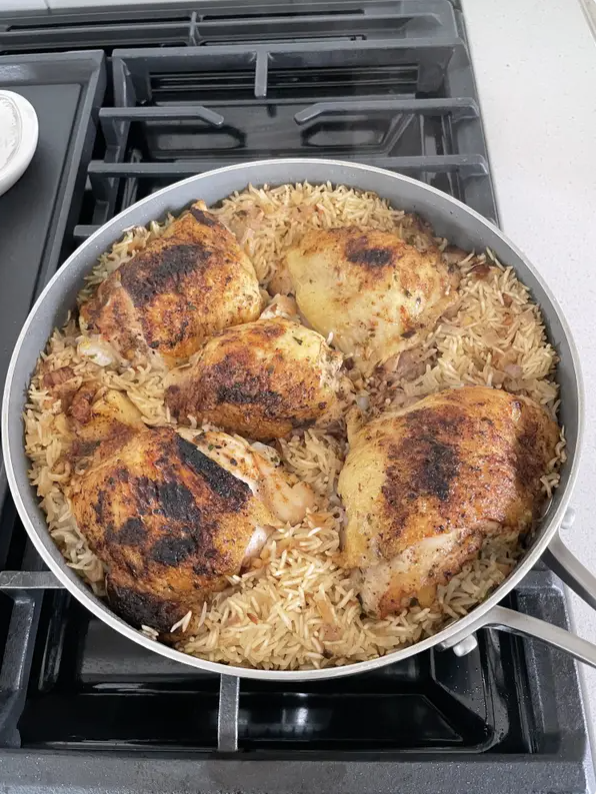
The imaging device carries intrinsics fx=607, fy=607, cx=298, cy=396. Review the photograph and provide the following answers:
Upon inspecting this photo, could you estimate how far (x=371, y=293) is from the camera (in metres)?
1.17

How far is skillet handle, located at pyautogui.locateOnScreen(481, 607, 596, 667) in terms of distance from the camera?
0.81 meters

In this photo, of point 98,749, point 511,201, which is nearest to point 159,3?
point 511,201

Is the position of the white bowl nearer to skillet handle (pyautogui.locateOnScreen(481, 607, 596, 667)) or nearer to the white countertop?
the white countertop

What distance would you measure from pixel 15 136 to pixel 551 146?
1.38 m

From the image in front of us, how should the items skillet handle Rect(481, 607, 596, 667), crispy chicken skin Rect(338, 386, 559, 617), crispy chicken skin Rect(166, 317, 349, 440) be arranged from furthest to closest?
crispy chicken skin Rect(166, 317, 349, 440) < crispy chicken skin Rect(338, 386, 559, 617) < skillet handle Rect(481, 607, 596, 667)

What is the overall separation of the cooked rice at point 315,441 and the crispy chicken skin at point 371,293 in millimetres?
52

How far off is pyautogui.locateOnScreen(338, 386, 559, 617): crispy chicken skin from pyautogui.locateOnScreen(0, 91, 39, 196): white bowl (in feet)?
3.43

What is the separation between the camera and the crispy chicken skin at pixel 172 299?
Result: 118cm

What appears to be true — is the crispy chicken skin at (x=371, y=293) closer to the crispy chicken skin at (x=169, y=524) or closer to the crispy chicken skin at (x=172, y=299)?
the crispy chicken skin at (x=172, y=299)

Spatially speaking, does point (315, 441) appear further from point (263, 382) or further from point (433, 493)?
point (433, 493)

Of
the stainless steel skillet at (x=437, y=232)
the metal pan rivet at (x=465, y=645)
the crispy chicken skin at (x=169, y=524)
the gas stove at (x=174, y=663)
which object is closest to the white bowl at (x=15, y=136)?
the gas stove at (x=174, y=663)

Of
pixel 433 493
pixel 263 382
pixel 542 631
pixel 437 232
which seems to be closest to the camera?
pixel 542 631

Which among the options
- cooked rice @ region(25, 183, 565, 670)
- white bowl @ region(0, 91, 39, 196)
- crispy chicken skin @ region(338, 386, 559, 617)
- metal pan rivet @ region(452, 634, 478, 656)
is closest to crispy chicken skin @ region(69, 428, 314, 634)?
cooked rice @ region(25, 183, 565, 670)

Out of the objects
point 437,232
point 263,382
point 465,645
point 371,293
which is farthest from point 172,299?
point 465,645
